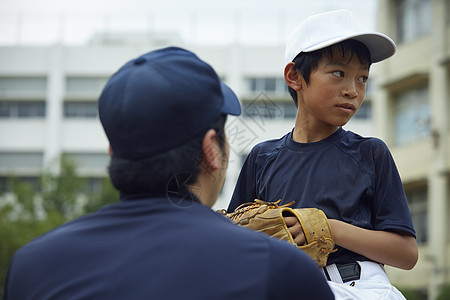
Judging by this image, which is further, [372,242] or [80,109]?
[80,109]

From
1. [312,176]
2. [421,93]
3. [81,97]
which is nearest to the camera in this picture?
[312,176]

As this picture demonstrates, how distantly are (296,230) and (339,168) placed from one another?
364 millimetres

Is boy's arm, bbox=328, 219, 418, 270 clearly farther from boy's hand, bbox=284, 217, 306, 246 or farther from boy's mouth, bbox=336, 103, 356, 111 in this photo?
boy's mouth, bbox=336, 103, 356, 111

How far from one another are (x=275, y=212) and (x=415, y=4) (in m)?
22.0

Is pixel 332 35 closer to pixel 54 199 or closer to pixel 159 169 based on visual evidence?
pixel 159 169

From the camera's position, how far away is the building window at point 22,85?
47.9m

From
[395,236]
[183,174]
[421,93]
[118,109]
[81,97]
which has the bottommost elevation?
[81,97]

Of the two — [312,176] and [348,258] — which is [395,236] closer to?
[348,258]

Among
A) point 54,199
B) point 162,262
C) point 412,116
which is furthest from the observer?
point 54,199

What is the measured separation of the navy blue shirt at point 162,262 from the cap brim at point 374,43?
1.34 meters

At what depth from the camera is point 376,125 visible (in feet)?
83.1

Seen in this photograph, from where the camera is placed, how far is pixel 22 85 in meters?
48.1

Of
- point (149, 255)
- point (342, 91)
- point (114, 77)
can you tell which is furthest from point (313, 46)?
point (149, 255)

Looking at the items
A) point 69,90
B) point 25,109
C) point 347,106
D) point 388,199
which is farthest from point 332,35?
point 25,109
